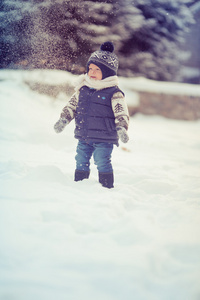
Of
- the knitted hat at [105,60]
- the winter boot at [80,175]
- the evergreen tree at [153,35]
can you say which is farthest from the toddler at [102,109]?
the evergreen tree at [153,35]

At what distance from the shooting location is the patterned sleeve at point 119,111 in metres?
2.35

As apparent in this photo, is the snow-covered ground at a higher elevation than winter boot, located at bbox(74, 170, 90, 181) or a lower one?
lower

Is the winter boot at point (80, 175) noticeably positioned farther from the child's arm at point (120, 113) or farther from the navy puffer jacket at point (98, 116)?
the child's arm at point (120, 113)

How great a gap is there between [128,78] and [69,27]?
3.04m

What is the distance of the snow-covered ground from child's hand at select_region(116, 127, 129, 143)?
462 mm

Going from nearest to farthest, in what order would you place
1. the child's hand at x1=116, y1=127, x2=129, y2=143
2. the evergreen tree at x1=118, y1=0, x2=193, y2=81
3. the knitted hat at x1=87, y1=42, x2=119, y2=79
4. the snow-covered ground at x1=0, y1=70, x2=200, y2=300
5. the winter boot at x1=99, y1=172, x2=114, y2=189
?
the snow-covered ground at x1=0, y1=70, x2=200, y2=300, the child's hand at x1=116, y1=127, x2=129, y2=143, the knitted hat at x1=87, y1=42, x2=119, y2=79, the winter boot at x1=99, y1=172, x2=114, y2=189, the evergreen tree at x1=118, y1=0, x2=193, y2=81

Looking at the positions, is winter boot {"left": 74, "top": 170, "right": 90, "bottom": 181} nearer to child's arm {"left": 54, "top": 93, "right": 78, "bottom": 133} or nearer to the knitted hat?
child's arm {"left": 54, "top": 93, "right": 78, "bottom": 133}

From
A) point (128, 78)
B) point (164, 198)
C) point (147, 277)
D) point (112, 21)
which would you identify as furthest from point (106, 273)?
point (128, 78)

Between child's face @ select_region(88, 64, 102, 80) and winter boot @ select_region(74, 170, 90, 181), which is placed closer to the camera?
child's face @ select_region(88, 64, 102, 80)

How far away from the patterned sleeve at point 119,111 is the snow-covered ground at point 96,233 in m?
0.59

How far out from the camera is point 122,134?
2289mm

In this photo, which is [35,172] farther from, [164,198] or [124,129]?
[164,198]

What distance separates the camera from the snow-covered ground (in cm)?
124

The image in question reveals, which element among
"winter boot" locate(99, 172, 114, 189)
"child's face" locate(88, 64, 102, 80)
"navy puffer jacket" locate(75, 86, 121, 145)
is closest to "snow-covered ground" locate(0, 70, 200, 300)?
"winter boot" locate(99, 172, 114, 189)
